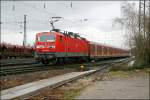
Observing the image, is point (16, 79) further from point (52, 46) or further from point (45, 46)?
point (45, 46)

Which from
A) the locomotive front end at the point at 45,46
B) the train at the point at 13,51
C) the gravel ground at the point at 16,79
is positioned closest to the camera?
the gravel ground at the point at 16,79

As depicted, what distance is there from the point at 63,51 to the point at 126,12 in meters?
24.0

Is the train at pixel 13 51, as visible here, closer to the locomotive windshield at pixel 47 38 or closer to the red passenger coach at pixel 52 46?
the red passenger coach at pixel 52 46

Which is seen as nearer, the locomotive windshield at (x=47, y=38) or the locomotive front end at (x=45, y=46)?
the locomotive front end at (x=45, y=46)

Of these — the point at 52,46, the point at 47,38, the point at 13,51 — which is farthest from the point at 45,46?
the point at 13,51

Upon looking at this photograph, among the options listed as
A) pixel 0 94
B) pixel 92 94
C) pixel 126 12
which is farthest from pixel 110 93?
pixel 126 12

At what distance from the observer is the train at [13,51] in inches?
2132

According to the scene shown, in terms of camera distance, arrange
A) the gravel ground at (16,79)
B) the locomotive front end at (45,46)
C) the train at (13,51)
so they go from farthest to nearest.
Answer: the train at (13,51), the locomotive front end at (45,46), the gravel ground at (16,79)

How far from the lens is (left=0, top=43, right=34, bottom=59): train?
178ft

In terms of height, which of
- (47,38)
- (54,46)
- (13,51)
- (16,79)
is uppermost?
(47,38)

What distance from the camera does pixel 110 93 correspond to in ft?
39.2

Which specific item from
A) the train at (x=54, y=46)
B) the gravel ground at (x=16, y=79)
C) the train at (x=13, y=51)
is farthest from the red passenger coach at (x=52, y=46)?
the train at (x=13, y=51)

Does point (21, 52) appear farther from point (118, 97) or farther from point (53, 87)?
point (118, 97)

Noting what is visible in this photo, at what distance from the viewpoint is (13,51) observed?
58406 mm
